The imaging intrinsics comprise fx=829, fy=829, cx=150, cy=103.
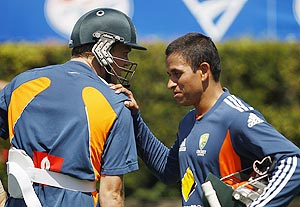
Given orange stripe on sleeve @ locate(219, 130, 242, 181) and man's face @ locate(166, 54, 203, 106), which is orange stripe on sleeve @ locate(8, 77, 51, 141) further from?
orange stripe on sleeve @ locate(219, 130, 242, 181)

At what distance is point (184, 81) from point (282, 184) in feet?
2.69

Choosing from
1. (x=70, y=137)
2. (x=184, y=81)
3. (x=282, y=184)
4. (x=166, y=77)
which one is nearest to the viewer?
(x=282, y=184)

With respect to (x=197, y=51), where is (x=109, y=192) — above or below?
below

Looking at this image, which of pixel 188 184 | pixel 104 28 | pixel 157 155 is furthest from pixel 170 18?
pixel 188 184

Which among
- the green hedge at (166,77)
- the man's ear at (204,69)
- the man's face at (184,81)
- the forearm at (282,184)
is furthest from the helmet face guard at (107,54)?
the green hedge at (166,77)

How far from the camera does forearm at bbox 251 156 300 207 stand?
13.4 ft

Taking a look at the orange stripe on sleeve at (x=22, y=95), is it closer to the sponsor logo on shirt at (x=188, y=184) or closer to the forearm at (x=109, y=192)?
the forearm at (x=109, y=192)

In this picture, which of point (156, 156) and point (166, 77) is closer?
point (156, 156)

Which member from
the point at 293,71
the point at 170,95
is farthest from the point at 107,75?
the point at 293,71

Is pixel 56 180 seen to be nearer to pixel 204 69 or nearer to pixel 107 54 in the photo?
pixel 107 54

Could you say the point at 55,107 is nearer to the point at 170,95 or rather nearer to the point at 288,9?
the point at 170,95

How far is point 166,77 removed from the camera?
870 cm

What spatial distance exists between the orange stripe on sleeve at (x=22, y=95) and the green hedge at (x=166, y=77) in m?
3.90

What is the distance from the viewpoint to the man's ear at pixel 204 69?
4.54 meters
